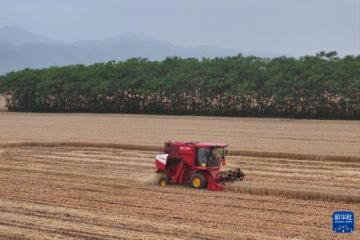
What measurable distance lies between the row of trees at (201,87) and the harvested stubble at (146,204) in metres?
23.6

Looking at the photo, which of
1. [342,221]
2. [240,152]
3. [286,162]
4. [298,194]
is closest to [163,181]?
[298,194]

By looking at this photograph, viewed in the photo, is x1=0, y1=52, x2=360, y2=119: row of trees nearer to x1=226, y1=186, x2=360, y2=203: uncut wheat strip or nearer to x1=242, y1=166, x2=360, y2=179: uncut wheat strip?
x1=242, y1=166, x2=360, y2=179: uncut wheat strip

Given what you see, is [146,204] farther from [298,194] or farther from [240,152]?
[240,152]

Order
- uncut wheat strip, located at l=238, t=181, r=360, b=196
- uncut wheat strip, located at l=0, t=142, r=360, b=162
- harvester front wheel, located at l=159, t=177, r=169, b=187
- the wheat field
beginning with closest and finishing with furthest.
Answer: the wheat field < uncut wheat strip, located at l=238, t=181, r=360, b=196 < harvester front wheel, located at l=159, t=177, r=169, b=187 < uncut wheat strip, located at l=0, t=142, r=360, b=162

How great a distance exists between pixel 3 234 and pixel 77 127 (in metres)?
28.3

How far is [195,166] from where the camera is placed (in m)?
19.8

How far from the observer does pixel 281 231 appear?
1422 centimetres

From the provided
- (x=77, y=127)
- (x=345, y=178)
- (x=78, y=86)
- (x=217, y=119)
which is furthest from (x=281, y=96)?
(x=345, y=178)

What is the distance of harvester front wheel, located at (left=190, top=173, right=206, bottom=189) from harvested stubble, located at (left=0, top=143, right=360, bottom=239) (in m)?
0.29

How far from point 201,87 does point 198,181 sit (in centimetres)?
3450

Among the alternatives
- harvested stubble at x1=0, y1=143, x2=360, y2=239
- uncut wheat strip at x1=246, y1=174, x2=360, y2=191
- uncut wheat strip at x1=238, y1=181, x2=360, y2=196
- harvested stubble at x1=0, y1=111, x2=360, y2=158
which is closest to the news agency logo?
harvested stubble at x1=0, y1=143, x2=360, y2=239

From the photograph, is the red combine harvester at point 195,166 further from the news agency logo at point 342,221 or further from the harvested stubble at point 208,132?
the news agency logo at point 342,221

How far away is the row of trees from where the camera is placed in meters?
48.1

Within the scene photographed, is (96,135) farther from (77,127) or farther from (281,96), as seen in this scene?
(281,96)
